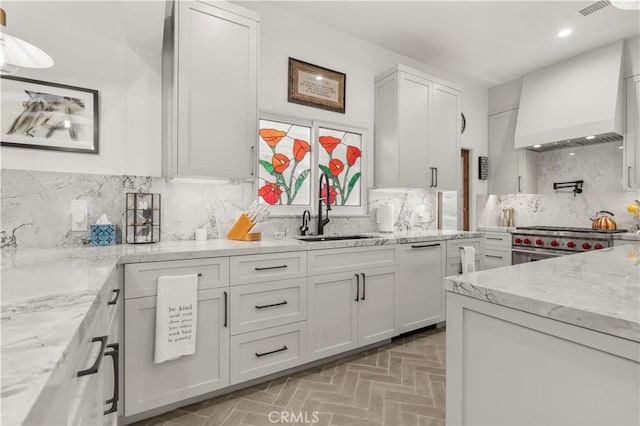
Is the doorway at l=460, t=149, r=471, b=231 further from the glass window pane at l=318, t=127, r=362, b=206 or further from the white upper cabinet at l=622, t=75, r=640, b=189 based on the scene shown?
the glass window pane at l=318, t=127, r=362, b=206

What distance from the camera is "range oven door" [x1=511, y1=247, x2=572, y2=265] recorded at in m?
3.82

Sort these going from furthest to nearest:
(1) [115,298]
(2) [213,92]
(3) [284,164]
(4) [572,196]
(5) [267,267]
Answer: (4) [572,196] < (3) [284,164] < (2) [213,92] < (5) [267,267] < (1) [115,298]

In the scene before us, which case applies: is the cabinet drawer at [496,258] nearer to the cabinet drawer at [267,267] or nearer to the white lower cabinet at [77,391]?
the cabinet drawer at [267,267]

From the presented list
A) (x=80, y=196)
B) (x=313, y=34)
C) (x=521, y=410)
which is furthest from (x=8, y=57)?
(x=521, y=410)

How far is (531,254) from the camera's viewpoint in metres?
4.04

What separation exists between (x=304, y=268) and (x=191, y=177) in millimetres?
1035

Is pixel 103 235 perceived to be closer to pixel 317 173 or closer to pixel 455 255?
pixel 317 173

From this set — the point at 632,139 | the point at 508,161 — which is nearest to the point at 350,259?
the point at 508,161

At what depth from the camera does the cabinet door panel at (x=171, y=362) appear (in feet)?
5.88

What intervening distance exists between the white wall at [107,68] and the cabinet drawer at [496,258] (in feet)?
13.7

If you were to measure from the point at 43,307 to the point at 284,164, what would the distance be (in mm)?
2350

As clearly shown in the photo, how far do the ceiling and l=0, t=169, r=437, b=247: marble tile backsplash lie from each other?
1836mm

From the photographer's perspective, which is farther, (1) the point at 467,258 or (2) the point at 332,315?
(1) the point at 467,258

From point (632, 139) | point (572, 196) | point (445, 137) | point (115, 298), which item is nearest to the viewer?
point (115, 298)
